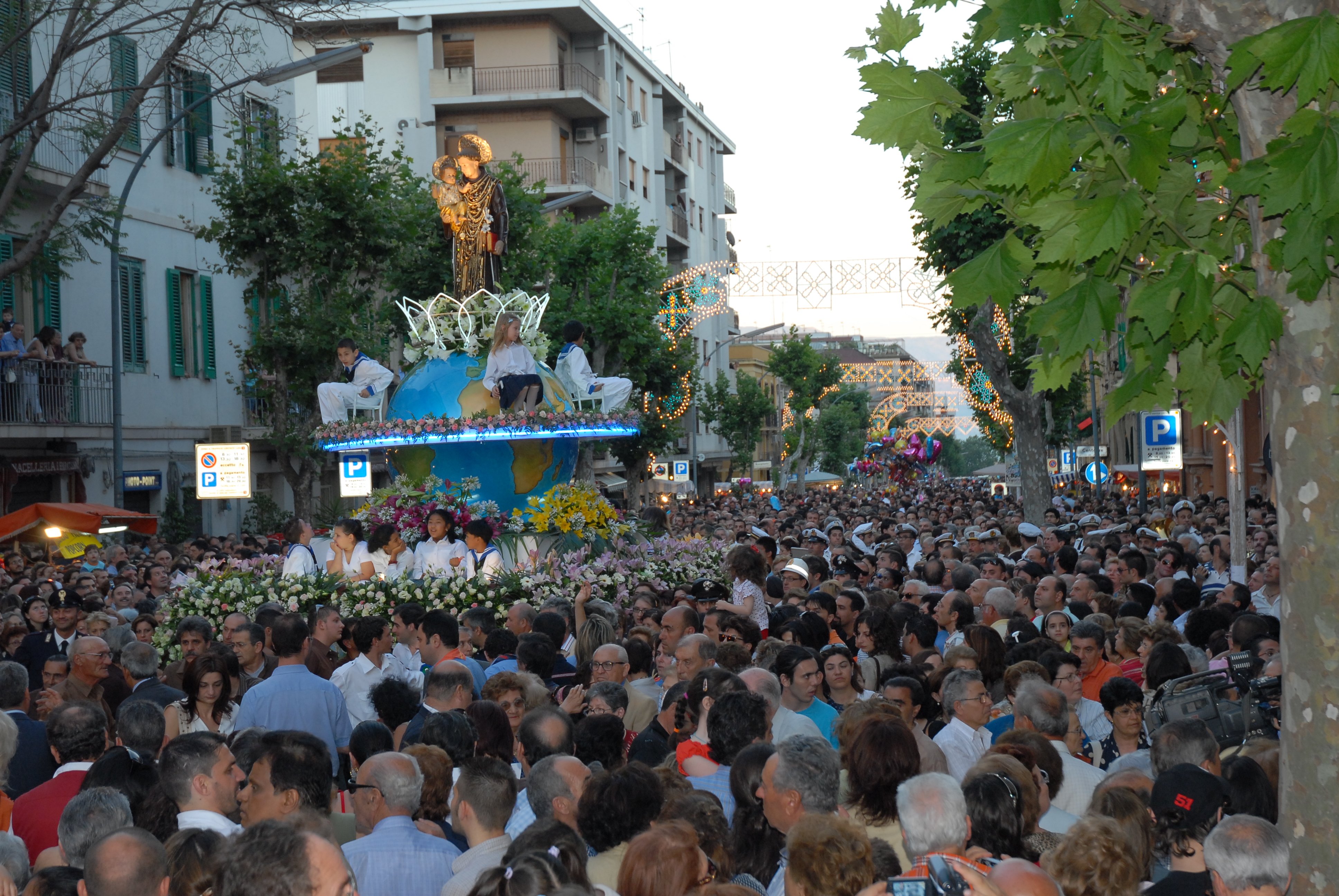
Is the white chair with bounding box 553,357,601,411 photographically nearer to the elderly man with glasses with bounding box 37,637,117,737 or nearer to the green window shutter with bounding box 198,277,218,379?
the elderly man with glasses with bounding box 37,637,117,737

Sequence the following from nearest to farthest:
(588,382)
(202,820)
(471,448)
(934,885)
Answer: (934,885) → (202,820) → (471,448) → (588,382)

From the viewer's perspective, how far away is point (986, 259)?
13.6ft

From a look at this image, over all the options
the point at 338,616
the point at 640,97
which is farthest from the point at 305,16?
the point at 640,97

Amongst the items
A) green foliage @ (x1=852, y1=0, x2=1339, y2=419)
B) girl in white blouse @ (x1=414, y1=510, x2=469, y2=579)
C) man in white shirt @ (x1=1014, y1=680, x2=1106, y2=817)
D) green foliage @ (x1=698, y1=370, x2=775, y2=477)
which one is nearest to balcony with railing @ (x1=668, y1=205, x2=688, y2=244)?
green foliage @ (x1=698, y1=370, x2=775, y2=477)

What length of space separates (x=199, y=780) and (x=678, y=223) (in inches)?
2310

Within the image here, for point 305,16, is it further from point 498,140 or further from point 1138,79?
point 498,140

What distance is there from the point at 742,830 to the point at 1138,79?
9.95ft

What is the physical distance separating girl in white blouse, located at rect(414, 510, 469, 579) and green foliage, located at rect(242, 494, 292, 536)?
50.1 ft

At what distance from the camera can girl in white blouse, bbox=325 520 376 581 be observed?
12.6 metres

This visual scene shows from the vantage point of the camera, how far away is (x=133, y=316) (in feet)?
81.3

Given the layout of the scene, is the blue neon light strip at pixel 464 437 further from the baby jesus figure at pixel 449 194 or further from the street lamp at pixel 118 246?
the street lamp at pixel 118 246

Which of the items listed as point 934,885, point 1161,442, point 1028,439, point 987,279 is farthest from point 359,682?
point 1028,439

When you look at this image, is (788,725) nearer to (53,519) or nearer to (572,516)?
(572,516)

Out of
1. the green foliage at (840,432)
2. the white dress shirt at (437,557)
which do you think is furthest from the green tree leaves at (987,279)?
the green foliage at (840,432)
